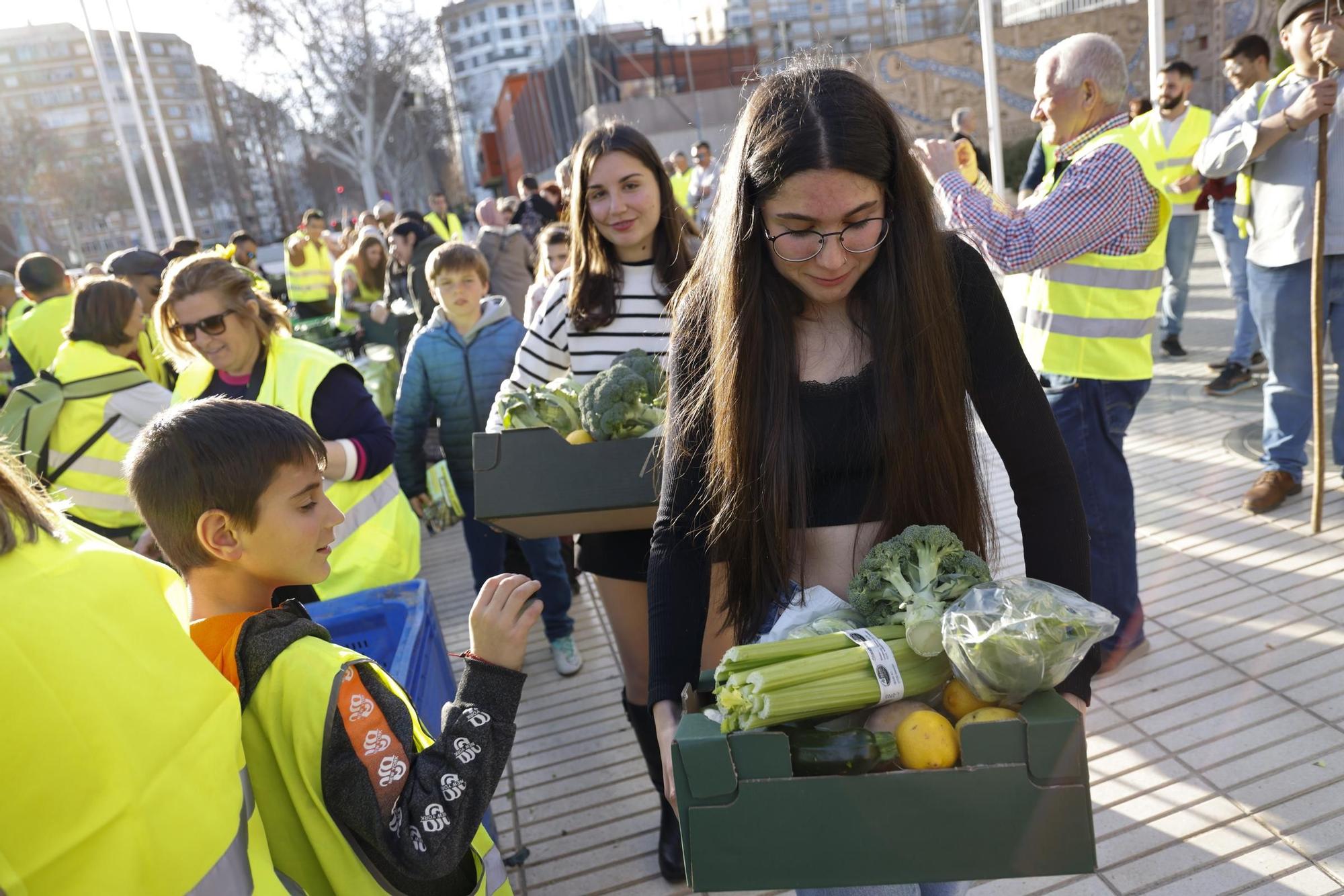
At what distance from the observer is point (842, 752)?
4.40 feet

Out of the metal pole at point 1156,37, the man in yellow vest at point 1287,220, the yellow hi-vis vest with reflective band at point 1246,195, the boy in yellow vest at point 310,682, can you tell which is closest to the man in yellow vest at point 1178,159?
the metal pole at point 1156,37

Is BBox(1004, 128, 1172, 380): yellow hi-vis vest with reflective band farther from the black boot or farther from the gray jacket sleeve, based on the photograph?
the black boot

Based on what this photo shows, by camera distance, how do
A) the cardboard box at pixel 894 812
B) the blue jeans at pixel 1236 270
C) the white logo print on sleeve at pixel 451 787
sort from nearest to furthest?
the cardboard box at pixel 894 812 < the white logo print on sleeve at pixel 451 787 < the blue jeans at pixel 1236 270

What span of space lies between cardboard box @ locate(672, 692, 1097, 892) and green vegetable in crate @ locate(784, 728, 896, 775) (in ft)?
0.09

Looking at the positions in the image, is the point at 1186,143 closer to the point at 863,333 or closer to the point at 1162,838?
the point at 1162,838

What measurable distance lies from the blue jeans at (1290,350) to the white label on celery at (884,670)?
4.11 m

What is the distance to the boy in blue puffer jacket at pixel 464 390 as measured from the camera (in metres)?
4.46

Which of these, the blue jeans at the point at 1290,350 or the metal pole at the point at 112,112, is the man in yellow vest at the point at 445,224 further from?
the blue jeans at the point at 1290,350

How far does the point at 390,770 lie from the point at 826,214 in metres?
1.16

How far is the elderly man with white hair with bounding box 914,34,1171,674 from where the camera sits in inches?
127

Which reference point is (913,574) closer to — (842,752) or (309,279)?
(842,752)

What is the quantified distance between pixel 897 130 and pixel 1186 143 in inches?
243

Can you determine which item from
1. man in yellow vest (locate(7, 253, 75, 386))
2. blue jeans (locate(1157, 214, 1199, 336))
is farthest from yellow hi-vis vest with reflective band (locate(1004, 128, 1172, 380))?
man in yellow vest (locate(7, 253, 75, 386))

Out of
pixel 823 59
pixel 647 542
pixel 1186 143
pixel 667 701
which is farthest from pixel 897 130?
pixel 1186 143
